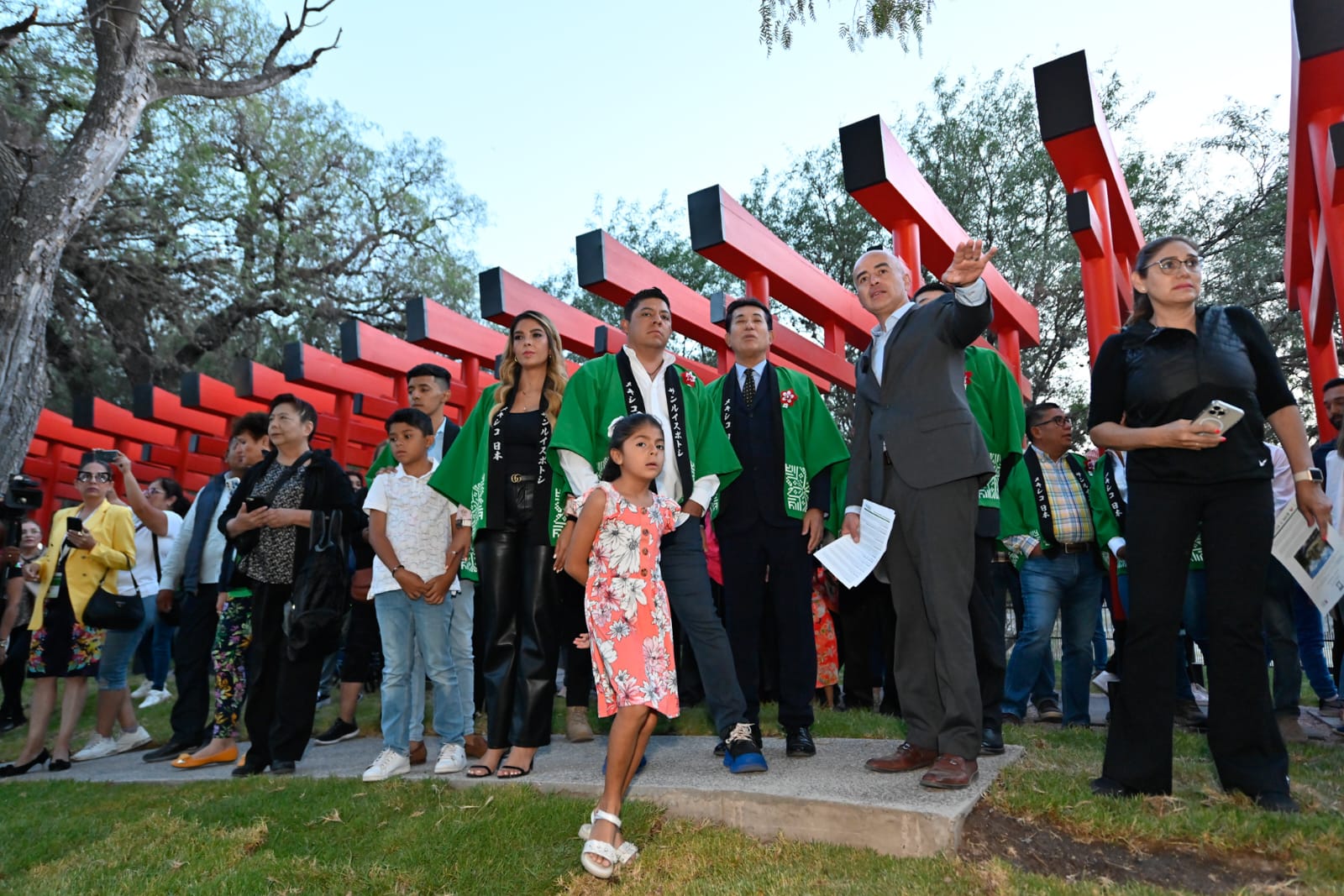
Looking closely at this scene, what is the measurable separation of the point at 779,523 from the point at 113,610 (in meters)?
4.07

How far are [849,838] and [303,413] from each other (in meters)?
3.38

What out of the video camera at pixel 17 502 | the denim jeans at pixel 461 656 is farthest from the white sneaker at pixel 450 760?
the video camera at pixel 17 502

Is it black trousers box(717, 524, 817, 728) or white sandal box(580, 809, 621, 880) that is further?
black trousers box(717, 524, 817, 728)

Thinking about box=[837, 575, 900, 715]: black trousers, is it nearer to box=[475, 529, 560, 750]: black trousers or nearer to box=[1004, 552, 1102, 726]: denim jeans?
box=[1004, 552, 1102, 726]: denim jeans

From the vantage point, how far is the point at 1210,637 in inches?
114

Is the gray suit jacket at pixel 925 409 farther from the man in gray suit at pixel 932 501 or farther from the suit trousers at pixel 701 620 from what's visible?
the suit trousers at pixel 701 620

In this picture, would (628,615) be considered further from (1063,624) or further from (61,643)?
(61,643)

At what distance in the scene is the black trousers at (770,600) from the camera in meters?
3.68

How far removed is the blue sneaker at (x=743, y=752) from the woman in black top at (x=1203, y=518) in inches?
43.8

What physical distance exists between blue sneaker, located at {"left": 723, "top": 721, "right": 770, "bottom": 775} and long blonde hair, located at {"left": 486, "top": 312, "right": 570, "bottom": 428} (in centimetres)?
153

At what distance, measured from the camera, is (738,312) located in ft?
13.8

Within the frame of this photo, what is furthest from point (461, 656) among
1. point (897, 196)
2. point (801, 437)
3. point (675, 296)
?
point (675, 296)

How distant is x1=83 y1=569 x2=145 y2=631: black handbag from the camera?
532cm

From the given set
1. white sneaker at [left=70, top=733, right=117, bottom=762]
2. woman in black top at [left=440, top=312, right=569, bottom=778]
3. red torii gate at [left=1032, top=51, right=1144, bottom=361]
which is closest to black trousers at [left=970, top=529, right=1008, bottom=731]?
woman in black top at [left=440, top=312, right=569, bottom=778]
